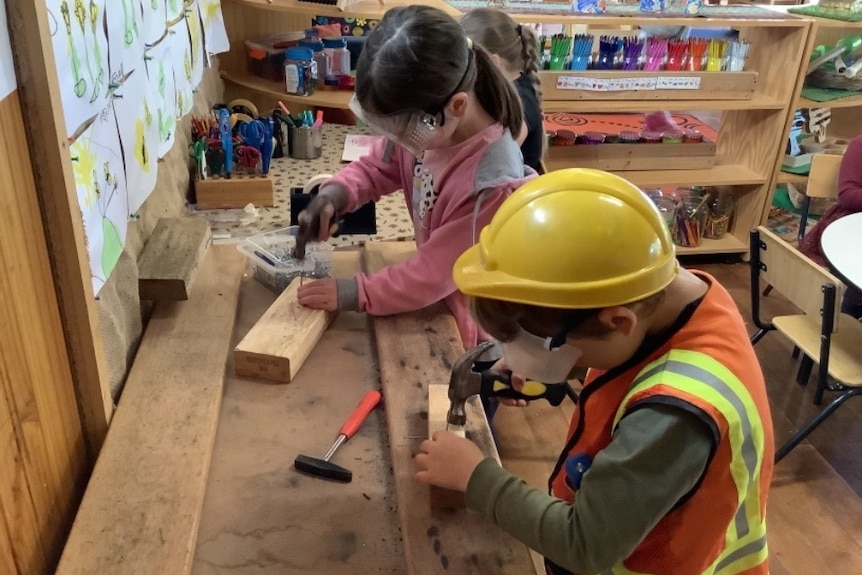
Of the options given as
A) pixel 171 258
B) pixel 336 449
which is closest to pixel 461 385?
pixel 336 449

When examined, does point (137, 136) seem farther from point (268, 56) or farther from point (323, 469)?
point (268, 56)

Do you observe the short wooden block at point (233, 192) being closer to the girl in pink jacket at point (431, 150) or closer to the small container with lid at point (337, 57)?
the girl in pink jacket at point (431, 150)

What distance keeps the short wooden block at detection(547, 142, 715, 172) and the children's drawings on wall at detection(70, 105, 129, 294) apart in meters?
2.30

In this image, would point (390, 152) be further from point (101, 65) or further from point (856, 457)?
point (856, 457)

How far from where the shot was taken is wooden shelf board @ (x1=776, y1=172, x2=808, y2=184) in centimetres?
342

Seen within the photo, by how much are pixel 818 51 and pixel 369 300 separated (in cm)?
302

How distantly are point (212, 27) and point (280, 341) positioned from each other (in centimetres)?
134

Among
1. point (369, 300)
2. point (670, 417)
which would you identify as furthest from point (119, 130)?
point (670, 417)

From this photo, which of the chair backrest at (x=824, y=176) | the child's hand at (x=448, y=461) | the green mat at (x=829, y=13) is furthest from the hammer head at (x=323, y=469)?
the green mat at (x=829, y=13)

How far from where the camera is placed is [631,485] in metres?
0.69

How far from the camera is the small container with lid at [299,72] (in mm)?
2502

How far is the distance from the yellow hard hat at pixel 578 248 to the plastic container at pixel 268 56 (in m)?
2.11

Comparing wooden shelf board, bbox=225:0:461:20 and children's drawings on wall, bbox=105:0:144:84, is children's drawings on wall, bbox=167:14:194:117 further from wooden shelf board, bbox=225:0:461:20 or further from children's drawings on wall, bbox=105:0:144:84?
wooden shelf board, bbox=225:0:461:20

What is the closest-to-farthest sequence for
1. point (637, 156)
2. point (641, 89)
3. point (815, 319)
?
point (815, 319) → point (641, 89) → point (637, 156)
